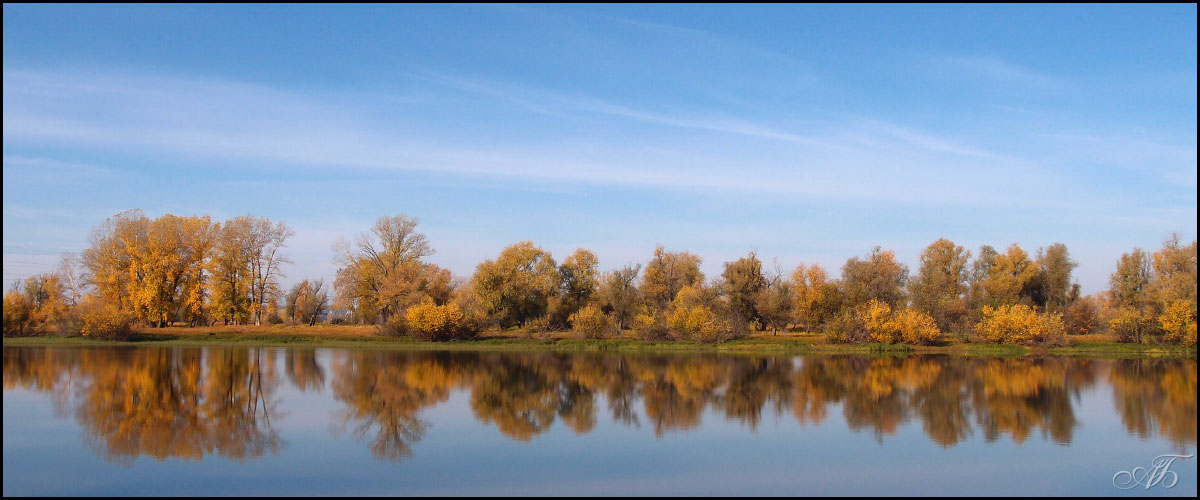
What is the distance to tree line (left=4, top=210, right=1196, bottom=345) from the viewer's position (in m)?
49.8

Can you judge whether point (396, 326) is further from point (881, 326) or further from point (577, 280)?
point (881, 326)

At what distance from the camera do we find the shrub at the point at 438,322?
51.4m

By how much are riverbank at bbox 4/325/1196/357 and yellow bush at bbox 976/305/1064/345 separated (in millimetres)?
914

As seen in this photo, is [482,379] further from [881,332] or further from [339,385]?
[881,332]

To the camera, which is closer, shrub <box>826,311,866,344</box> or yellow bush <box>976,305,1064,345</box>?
yellow bush <box>976,305,1064,345</box>

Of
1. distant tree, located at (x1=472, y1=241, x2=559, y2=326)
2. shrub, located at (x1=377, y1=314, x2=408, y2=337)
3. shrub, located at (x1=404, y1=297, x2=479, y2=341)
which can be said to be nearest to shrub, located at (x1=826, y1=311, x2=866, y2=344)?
distant tree, located at (x1=472, y1=241, x2=559, y2=326)

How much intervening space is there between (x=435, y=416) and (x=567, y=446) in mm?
5065

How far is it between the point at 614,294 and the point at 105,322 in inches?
1284

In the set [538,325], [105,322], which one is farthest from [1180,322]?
[105,322]

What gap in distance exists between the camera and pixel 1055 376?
32.0 meters

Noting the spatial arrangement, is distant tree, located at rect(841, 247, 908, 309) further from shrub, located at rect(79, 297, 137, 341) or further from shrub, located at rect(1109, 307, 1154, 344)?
shrub, located at rect(79, 297, 137, 341)

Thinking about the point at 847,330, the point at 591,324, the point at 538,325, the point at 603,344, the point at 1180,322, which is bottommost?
the point at 603,344

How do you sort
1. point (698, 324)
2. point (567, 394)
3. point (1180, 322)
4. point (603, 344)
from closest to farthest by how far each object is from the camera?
point (567, 394) → point (1180, 322) → point (698, 324) → point (603, 344)

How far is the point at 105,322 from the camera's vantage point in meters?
49.6
